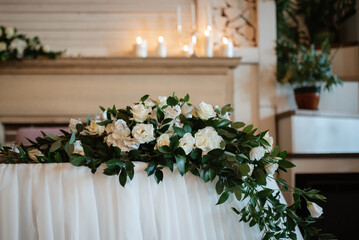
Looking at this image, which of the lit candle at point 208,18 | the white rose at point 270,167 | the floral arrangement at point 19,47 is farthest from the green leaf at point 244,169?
Result: the floral arrangement at point 19,47

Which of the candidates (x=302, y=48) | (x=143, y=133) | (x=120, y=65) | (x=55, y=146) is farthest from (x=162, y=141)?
(x=302, y=48)

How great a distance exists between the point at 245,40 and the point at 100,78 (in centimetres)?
136

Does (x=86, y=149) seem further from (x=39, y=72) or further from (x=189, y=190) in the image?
(x=39, y=72)

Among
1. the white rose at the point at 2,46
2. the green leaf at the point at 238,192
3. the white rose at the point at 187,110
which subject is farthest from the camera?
the white rose at the point at 2,46

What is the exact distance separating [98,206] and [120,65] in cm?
204

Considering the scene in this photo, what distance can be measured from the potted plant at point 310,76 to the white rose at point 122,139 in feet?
7.02

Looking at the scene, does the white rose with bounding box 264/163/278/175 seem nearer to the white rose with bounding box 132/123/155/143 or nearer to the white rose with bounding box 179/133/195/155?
the white rose with bounding box 179/133/195/155

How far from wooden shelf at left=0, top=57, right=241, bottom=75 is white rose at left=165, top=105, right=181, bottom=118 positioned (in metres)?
1.89

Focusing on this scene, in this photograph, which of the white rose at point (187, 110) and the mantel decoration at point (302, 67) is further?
the mantel decoration at point (302, 67)

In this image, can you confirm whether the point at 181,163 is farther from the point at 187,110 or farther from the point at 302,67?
the point at 302,67

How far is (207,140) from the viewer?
0.79 meters

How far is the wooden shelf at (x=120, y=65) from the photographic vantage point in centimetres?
266

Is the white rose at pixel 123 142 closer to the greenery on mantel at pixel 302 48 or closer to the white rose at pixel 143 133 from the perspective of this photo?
the white rose at pixel 143 133

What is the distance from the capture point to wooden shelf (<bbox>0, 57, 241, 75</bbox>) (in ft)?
8.71
